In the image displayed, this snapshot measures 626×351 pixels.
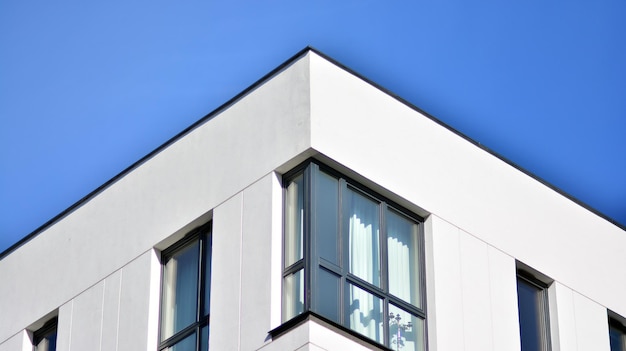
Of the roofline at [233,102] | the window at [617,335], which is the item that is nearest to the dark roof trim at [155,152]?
the roofline at [233,102]

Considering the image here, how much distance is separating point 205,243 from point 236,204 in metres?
1.08

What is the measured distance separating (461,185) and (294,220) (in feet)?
10.7

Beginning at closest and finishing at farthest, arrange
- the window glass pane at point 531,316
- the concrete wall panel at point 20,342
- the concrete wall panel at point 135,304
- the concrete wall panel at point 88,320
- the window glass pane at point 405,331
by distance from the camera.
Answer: the window glass pane at point 405,331
the concrete wall panel at point 135,304
the window glass pane at point 531,316
the concrete wall panel at point 88,320
the concrete wall panel at point 20,342

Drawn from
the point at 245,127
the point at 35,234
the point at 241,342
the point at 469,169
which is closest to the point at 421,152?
the point at 469,169

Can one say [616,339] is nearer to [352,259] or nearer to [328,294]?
[352,259]

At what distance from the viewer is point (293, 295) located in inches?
960

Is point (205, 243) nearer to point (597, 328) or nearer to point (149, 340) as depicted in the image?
point (149, 340)

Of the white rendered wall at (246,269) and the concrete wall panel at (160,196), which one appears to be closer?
the white rendered wall at (246,269)

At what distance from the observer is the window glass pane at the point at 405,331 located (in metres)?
25.2

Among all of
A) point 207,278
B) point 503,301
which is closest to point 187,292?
point 207,278

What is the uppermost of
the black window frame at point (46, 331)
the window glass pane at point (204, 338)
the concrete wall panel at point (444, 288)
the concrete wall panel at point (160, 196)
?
the concrete wall panel at point (160, 196)

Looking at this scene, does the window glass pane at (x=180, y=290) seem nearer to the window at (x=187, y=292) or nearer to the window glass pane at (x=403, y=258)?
the window at (x=187, y=292)

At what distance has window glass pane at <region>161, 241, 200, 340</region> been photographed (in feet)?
86.3

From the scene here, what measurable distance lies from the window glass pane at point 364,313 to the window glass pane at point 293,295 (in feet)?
2.61
